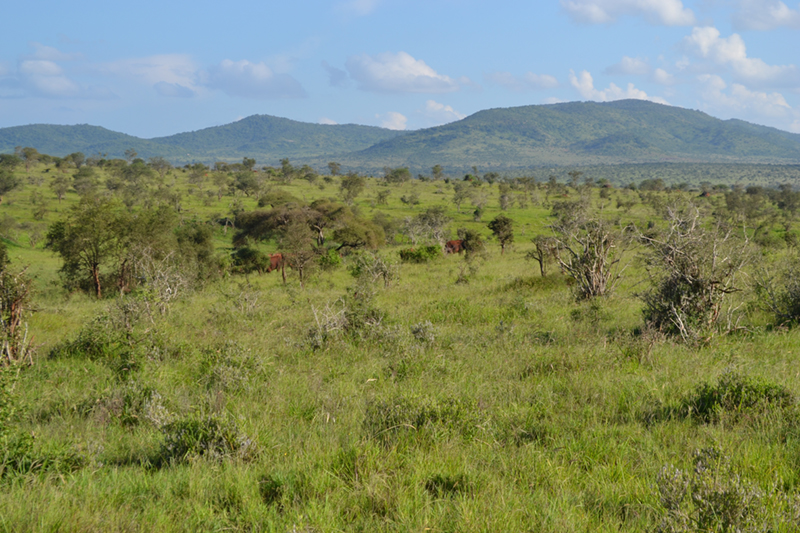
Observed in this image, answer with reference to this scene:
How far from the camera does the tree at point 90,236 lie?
76.0 feet

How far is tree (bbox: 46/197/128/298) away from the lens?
23.2 meters

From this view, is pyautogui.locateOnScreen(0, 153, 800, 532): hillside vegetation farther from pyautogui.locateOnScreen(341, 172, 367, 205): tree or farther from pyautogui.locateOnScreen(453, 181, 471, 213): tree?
pyautogui.locateOnScreen(453, 181, 471, 213): tree

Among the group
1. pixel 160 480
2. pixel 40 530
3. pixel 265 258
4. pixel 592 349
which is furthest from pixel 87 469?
pixel 265 258

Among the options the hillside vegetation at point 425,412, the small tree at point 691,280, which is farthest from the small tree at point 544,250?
the small tree at point 691,280

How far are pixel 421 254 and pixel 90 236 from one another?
60.3 feet

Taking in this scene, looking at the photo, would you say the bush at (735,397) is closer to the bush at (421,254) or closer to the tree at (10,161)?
the bush at (421,254)

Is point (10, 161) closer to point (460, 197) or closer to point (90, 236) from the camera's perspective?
point (460, 197)

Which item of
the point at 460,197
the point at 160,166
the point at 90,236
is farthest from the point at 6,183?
the point at 460,197

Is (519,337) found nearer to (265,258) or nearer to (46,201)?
(265,258)

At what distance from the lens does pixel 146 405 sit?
5035 millimetres

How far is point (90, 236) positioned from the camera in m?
23.1

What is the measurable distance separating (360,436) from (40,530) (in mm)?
2390

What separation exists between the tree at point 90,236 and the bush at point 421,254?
1640 centimetres

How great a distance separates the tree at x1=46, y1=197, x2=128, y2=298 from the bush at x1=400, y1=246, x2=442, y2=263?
16.4 metres
